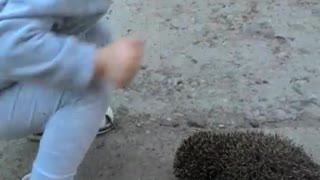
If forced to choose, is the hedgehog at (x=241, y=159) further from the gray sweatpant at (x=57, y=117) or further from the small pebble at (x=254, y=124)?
the gray sweatpant at (x=57, y=117)

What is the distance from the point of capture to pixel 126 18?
8.67 feet

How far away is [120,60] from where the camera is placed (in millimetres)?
1228

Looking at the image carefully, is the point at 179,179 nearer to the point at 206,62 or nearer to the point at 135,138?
the point at 135,138

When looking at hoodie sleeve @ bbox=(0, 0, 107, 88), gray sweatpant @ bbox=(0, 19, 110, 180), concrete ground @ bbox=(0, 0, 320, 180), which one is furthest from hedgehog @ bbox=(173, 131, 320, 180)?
hoodie sleeve @ bbox=(0, 0, 107, 88)

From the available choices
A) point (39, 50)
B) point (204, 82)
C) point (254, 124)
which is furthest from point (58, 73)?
point (204, 82)

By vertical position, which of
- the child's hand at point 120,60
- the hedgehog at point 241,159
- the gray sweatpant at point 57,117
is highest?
the child's hand at point 120,60

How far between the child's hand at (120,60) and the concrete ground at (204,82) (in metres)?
0.71

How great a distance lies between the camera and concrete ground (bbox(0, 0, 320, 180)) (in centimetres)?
200

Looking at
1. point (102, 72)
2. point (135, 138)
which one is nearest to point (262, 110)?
point (135, 138)

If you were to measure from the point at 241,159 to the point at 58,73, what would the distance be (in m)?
0.64

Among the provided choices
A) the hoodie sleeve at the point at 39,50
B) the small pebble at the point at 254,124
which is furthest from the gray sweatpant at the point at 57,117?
the small pebble at the point at 254,124

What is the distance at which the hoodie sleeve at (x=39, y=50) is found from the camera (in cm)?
126

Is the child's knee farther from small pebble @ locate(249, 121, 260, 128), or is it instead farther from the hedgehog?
small pebble @ locate(249, 121, 260, 128)

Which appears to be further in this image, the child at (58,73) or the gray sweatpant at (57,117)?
the gray sweatpant at (57,117)
